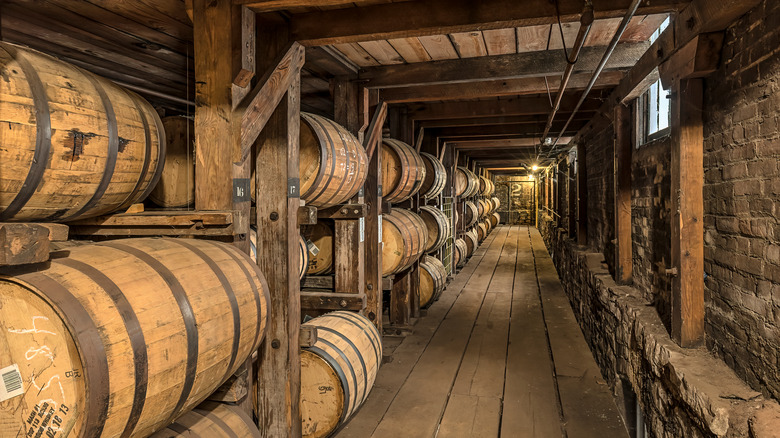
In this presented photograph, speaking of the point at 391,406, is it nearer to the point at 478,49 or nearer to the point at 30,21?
the point at 478,49

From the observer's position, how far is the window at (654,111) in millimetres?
3986

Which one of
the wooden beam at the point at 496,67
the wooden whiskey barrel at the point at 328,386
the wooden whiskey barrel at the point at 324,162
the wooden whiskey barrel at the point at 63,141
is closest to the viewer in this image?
the wooden whiskey barrel at the point at 63,141

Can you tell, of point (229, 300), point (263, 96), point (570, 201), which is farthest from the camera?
point (570, 201)

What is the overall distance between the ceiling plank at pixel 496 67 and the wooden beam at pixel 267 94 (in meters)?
1.54

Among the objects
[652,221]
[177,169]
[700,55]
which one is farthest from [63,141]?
[652,221]

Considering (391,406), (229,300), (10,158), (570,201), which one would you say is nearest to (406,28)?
(229,300)

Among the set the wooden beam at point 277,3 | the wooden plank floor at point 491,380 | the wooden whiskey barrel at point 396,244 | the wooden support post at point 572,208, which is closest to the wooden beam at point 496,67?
the wooden whiskey barrel at point 396,244

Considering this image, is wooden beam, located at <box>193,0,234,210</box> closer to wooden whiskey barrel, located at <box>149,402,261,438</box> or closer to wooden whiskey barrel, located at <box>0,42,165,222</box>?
wooden whiskey barrel, located at <box>0,42,165,222</box>

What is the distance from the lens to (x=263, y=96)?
263cm

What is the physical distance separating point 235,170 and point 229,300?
89cm

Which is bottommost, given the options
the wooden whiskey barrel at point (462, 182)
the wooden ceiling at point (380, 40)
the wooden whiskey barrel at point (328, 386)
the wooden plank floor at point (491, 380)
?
the wooden plank floor at point (491, 380)

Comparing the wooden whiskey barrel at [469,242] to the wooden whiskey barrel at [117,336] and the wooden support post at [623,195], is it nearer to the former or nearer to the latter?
the wooden support post at [623,195]

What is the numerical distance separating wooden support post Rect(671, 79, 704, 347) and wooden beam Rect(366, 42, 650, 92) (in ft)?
4.23

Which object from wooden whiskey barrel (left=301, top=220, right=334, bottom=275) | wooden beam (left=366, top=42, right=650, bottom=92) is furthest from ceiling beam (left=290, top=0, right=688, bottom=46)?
wooden whiskey barrel (left=301, top=220, right=334, bottom=275)
